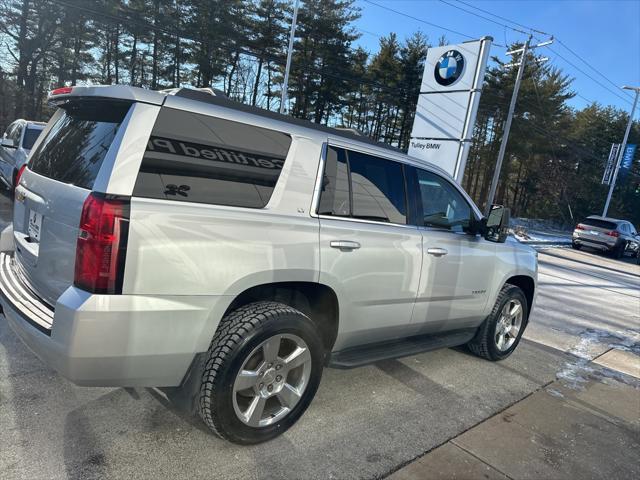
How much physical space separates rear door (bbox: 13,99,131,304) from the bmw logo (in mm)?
10134

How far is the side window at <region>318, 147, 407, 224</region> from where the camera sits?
2.95 meters

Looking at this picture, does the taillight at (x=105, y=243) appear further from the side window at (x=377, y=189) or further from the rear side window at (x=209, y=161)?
the side window at (x=377, y=189)

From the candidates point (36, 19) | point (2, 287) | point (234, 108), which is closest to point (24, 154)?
point (2, 287)

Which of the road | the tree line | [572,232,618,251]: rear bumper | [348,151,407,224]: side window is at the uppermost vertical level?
the tree line

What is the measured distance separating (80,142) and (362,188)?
5.79ft

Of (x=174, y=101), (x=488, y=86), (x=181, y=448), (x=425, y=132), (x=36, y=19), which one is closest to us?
(x=174, y=101)

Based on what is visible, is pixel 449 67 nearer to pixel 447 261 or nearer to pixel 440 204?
pixel 440 204

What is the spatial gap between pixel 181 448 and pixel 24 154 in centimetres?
808

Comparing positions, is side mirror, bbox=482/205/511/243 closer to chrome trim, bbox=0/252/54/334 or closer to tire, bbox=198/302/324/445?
tire, bbox=198/302/324/445

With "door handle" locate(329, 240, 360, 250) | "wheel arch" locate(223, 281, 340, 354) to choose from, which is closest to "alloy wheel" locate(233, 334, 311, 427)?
"wheel arch" locate(223, 281, 340, 354)

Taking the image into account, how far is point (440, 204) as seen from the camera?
3.84m

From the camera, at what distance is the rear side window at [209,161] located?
222 cm

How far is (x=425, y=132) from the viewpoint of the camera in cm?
1185

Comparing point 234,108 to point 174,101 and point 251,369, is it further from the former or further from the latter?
point 251,369
